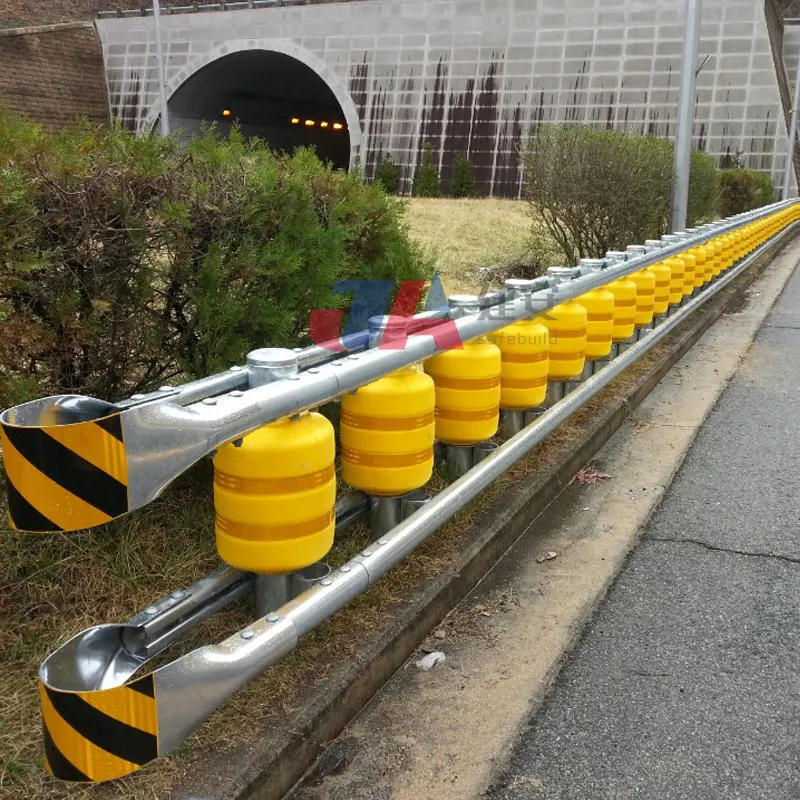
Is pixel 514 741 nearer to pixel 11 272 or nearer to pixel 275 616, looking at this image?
pixel 275 616

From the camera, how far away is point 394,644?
2955mm

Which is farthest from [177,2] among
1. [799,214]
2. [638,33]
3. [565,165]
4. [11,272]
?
[11,272]

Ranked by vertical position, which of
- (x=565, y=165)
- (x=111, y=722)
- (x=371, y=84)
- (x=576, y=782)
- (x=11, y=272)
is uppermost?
(x=371, y=84)

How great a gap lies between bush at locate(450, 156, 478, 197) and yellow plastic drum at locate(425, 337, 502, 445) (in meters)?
28.9

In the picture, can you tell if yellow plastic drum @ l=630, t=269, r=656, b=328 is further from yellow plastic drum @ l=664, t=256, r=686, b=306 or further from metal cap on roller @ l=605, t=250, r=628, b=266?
yellow plastic drum @ l=664, t=256, r=686, b=306

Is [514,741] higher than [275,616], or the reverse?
[275,616]

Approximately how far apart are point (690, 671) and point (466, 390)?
1.45 m

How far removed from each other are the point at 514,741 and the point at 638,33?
32.9 metres

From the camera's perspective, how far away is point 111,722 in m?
1.88

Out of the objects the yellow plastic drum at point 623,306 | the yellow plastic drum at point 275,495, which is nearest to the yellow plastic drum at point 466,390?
the yellow plastic drum at point 275,495

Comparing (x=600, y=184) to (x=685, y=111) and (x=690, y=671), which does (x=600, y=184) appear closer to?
(x=685, y=111)

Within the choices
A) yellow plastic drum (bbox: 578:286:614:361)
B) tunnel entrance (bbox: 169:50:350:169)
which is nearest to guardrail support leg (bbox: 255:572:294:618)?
yellow plastic drum (bbox: 578:286:614:361)

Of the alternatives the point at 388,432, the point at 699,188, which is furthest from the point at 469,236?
the point at 388,432

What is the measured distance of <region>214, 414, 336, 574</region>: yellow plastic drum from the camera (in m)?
2.41
